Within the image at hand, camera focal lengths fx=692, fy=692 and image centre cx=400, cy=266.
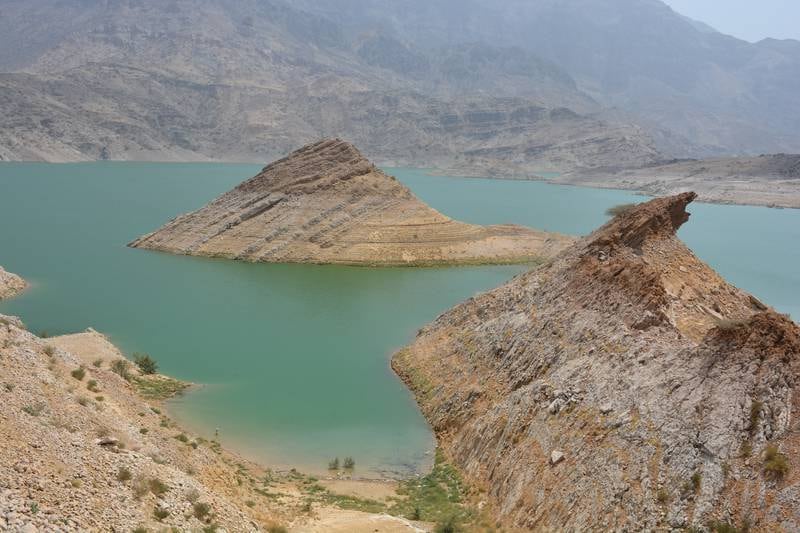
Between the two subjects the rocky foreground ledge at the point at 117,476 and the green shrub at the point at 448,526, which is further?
the green shrub at the point at 448,526

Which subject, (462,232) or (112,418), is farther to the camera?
(462,232)

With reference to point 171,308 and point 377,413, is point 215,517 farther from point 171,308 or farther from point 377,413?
point 171,308

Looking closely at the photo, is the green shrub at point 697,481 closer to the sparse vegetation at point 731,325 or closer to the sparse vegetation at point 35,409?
the sparse vegetation at point 731,325

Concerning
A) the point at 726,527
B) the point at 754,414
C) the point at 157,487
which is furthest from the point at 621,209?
the point at 157,487

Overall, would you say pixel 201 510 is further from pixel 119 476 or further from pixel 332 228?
pixel 332 228

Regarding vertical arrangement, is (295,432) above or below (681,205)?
below

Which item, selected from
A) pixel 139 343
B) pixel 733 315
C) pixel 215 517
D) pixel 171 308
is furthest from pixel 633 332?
pixel 171 308

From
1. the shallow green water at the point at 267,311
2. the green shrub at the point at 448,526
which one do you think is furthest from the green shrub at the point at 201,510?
the shallow green water at the point at 267,311
